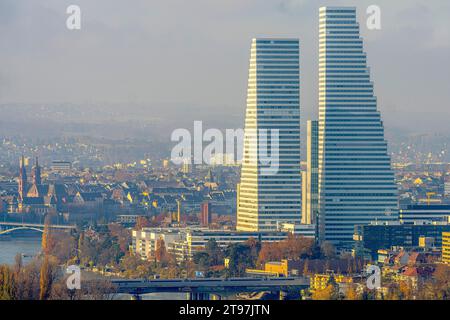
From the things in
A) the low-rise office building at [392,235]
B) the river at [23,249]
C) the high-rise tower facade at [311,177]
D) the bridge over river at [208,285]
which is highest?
the high-rise tower facade at [311,177]

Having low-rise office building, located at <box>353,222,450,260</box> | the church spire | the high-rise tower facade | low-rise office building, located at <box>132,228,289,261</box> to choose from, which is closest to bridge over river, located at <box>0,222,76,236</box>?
the church spire

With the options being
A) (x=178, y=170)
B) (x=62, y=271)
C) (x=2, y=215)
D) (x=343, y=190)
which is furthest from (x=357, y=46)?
(x=178, y=170)

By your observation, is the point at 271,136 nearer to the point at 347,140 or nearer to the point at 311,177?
the point at 311,177

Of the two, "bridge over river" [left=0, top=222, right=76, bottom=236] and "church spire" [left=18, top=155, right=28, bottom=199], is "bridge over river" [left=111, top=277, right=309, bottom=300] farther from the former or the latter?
"church spire" [left=18, top=155, right=28, bottom=199]

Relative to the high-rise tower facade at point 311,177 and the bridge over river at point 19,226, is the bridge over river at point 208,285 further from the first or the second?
the bridge over river at point 19,226

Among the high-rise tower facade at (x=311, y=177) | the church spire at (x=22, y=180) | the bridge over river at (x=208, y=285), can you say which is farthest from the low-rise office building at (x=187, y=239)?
the church spire at (x=22, y=180)

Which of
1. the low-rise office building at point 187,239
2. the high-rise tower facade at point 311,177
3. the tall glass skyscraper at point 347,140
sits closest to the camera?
the low-rise office building at point 187,239
